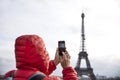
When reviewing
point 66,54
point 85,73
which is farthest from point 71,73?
point 85,73

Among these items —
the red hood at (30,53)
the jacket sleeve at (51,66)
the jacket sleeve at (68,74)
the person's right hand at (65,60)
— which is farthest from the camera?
the jacket sleeve at (51,66)

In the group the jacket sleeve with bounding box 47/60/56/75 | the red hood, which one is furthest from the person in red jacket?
the jacket sleeve with bounding box 47/60/56/75

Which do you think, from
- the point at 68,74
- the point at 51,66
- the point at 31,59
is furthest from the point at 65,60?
the point at 31,59

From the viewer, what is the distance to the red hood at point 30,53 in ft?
15.1

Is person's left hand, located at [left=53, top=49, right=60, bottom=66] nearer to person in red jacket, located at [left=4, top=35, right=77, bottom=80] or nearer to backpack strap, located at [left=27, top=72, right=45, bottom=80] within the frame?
person in red jacket, located at [left=4, top=35, right=77, bottom=80]

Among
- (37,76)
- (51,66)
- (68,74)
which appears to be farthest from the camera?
(51,66)

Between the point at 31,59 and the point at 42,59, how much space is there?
0.13 m

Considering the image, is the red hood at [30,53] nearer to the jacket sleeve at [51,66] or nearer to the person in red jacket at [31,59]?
the person in red jacket at [31,59]

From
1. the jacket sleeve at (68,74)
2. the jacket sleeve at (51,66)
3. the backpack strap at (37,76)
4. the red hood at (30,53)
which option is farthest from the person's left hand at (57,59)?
the backpack strap at (37,76)

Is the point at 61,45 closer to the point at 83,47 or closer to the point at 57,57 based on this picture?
the point at 57,57

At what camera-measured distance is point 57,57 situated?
16.6 feet

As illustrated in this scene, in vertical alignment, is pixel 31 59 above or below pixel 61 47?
below

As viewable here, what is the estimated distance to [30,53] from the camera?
4582 mm

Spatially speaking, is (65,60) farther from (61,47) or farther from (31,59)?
(31,59)
